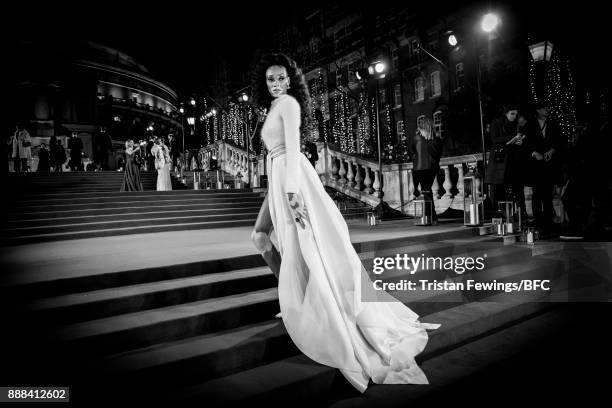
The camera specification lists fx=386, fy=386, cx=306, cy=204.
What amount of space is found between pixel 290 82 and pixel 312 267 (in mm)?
1498

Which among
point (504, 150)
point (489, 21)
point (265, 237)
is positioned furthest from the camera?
point (489, 21)

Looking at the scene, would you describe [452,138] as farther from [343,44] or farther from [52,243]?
[52,243]

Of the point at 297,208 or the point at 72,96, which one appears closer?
the point at 297,208

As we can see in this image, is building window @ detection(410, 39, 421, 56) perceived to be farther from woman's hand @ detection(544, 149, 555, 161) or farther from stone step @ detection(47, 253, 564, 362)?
stone step @ detection(47, 253, 564, 362)

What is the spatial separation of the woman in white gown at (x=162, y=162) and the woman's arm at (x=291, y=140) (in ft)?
36.2

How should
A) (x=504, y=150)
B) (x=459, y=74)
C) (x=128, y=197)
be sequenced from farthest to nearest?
(x=459, y=74)
(x=128, y=197)
(x=504, y=150)

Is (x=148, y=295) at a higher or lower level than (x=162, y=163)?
lower

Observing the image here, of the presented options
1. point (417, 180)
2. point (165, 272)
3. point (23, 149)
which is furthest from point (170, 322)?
point (23, 149)

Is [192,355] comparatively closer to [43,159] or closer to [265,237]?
[265,237]

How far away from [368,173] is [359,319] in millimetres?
8075

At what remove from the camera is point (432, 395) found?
2.72 meters

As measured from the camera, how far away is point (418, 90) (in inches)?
1270

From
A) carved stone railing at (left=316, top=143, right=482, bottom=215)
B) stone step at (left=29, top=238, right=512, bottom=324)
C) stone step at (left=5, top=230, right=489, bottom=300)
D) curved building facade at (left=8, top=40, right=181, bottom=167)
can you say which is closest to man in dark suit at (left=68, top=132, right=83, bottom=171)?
curved building facade at (left=8, top=40, right=181, bottom=167)

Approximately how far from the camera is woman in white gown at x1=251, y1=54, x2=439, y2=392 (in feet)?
8.98
